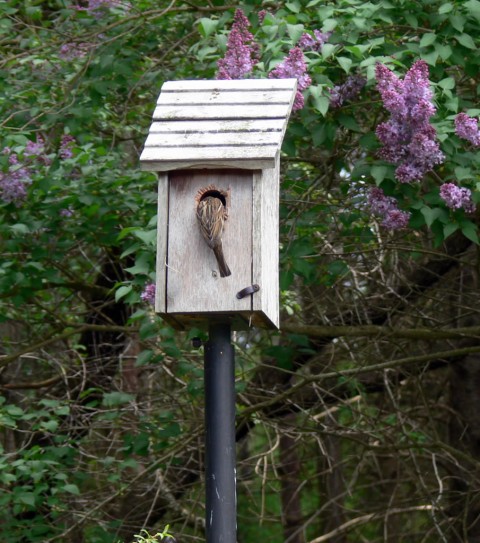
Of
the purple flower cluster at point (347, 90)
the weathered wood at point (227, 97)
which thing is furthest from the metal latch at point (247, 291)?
the purple flower cluster at point (347, 90)

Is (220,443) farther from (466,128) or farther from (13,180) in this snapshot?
(13,180)

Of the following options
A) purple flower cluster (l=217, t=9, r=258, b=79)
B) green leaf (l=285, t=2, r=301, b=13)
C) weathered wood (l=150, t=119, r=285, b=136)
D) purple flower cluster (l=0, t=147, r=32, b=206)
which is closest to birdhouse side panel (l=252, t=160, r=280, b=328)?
weathered wood (l=150, t=119, r=285, b=136)

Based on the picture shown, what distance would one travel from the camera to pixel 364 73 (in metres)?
3.81

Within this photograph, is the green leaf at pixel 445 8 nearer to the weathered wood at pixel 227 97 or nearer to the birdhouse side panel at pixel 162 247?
the weathered wood at pixel 227 97

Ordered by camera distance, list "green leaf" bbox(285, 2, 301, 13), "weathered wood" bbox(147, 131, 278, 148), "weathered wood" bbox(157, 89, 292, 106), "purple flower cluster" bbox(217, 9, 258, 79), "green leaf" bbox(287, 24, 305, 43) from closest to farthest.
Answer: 1. "weathered wood" bbox(147, 131, 278, 148)
2. "weathered wood" bbox(157, 89, 292, 106)
3. "purple flower cluster" bbox(217, 9, 258, 79)
4. "green leaf" bbox(287, 24, 305, 43)
5. "green leaf" bbox(285, 2, 301, 13)

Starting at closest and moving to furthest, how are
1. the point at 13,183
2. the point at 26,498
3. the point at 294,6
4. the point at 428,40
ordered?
the point at 428,40 < the point at 294,6 < the point at 13,183 < the point at 26,498

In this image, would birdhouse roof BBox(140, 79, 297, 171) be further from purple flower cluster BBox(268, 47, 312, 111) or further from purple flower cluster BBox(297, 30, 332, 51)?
purple flower cluster BBox(297, 30, 332, 51)

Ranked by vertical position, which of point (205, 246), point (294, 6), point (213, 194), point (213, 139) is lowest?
point (205, 246)

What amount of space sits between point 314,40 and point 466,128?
0.65 metres

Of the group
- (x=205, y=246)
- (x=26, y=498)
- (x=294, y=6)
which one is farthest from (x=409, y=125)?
(x=26, y=498)

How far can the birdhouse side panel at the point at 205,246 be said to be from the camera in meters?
2.62

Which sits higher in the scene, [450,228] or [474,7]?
[474,7]

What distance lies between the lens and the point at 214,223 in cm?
263

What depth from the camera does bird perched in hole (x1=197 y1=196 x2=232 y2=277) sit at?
2596 millimetres
